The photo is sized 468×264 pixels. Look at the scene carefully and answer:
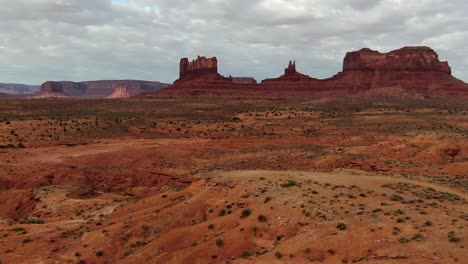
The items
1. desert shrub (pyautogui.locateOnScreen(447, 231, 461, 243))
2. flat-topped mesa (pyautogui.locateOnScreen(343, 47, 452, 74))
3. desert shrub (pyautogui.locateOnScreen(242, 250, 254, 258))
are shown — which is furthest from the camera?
flat-topped mesa (pyautogui.locateOnScreen(343, 47, 452, 74))

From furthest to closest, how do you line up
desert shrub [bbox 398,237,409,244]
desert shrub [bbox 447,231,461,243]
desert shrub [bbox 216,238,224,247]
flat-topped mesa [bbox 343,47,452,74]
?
flat-topped mesa [bbox 343,47,452,74], desert shrub [bbox 216,238,224,247], desert shrub [bbox 398,237,409,244], desert shrub [bbox 447,231,461,243]

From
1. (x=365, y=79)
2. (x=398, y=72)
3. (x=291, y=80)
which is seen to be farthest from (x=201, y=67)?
(x=398, y=72)

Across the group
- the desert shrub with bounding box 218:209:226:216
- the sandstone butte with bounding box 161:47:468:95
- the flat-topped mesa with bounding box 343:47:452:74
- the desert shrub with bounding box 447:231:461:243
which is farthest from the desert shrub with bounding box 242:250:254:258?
the flat-topped mesa with bounding box 343:47:452:74

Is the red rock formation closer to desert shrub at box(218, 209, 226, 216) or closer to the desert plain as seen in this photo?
the desert plain

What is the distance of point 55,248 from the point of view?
57.0ft

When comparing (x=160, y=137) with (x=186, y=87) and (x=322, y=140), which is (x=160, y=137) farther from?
(x=186, y=87)

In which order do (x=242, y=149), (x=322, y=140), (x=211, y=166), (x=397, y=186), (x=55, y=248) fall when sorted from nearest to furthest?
1. (x=55, y=248)
2. (x=397, y=186)
3. (x=211, y=166)
4. (x=242, y=149)
5. (x=322, y=140)

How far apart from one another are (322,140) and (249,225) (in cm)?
3174

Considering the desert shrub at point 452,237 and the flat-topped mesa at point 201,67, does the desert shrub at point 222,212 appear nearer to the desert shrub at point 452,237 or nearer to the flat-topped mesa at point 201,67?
the desert shrub at point 452,237

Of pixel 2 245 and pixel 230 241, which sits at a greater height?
pixel 230 241

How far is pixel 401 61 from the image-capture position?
478ft

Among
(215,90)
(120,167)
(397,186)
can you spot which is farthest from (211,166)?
(215,90)

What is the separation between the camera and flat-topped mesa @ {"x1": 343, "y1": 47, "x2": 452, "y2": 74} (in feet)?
474

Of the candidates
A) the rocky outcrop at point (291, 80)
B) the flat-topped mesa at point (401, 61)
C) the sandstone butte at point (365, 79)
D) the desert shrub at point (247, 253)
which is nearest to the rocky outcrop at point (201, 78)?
the sandstone butte at point (365, 79)
